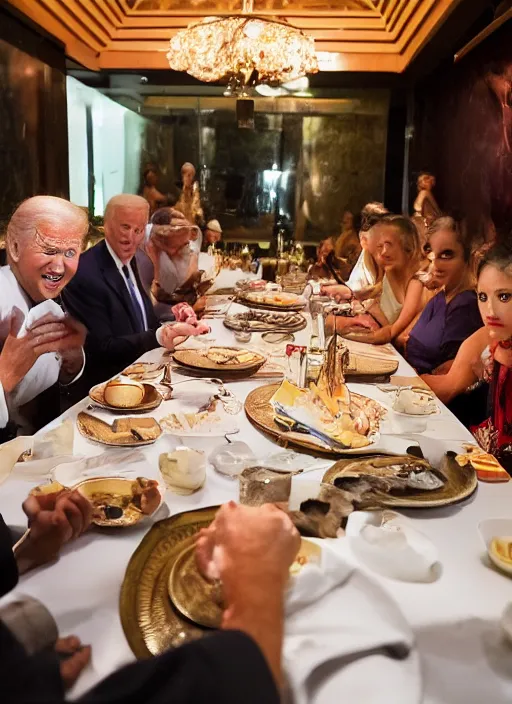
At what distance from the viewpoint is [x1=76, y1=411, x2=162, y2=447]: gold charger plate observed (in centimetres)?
175

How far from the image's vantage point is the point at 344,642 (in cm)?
95

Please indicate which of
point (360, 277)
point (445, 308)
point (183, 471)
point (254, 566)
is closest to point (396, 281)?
point (360, 277)

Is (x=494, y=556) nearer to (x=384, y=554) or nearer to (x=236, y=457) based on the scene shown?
(x=384, y=554)

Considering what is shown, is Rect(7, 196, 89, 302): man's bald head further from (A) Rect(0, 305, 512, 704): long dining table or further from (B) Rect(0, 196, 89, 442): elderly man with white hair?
(A) Rect(0, 305, 512, 704): long dining table

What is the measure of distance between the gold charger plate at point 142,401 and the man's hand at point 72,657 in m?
1.12

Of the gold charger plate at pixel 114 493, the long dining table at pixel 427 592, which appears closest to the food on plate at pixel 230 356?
the long dining table at pixel 427 592

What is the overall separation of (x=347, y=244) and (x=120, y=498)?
3.82 m

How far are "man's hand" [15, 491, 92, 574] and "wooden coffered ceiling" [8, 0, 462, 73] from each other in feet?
11.3

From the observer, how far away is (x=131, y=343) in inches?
114

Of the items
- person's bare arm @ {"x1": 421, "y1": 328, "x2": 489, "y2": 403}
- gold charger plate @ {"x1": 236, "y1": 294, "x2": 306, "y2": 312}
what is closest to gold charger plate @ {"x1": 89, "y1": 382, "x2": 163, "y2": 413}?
person's bare arm @ {"x1": 421, "y1": 328, "x2": 489, "y2": 403}

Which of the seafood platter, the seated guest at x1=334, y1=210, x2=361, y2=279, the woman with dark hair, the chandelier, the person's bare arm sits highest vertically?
the chandelier

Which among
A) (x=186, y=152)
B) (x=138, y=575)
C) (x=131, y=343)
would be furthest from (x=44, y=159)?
(x=186, y=152)

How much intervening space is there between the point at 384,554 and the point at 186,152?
4147 millimetres

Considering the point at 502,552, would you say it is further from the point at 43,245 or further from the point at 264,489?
the point at 43,245
